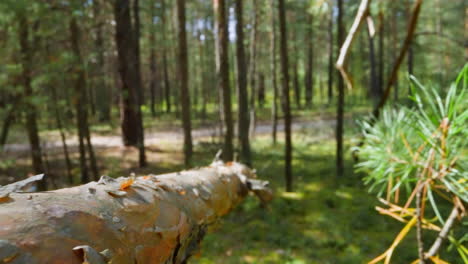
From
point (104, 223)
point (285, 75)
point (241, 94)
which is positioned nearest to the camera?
point (104, 223)

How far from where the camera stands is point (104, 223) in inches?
24.2

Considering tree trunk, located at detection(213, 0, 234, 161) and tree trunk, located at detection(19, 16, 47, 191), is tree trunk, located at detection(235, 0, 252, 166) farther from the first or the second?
tree trunk, located at detection(19, 16, 47, 191)

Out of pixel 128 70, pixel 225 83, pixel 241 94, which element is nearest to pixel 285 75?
pixel 241 94

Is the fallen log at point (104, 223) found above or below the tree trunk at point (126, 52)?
below

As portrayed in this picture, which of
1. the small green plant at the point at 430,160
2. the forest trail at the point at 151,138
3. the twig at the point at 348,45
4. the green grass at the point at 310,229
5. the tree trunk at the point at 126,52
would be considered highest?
the tree trunk at the point at 126,52

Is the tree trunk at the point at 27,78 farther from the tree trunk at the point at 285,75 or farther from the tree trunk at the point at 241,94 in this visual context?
the tree trunk at the point at 285,75

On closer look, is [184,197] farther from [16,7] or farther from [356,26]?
[16,7]

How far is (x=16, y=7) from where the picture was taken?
5.78 meters

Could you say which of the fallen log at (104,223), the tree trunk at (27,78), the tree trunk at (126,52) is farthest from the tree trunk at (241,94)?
the fallen log at (104,223)

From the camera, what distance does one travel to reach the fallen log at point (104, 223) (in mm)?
497

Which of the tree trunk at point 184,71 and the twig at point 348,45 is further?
the tree trunk at point 184,71

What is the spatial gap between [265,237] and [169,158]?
19.1ft

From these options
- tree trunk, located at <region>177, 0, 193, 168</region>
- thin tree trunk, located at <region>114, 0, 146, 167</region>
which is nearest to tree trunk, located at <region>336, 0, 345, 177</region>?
tree trunk, located at <region>177, 0, 193, 168</region>

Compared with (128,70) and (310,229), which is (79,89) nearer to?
(128,70)
